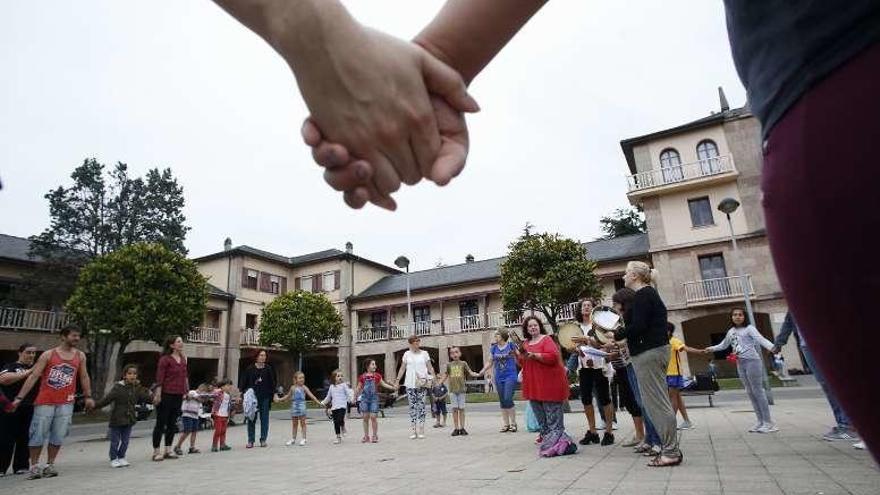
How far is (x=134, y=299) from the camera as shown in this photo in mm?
22156

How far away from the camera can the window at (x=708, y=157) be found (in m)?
26.0

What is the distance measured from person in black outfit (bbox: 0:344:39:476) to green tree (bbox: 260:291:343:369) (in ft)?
77.2

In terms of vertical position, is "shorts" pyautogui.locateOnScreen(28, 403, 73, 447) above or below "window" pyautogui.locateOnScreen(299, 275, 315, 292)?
below

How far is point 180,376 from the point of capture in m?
9.41

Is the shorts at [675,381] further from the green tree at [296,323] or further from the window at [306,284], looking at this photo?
the window at [306,284]

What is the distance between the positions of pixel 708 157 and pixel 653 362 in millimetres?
25124

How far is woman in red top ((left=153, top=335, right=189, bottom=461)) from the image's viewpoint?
30.0 feet

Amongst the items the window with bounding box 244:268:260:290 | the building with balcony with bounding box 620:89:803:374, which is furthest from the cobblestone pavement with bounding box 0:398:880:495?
the window with bounding box 244:268:260:290

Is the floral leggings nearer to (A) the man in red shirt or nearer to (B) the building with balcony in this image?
(A) the man in red shirt

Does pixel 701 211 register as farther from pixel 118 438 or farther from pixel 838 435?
pixel 118 438

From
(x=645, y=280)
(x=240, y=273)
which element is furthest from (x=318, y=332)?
(x=645, y=280)

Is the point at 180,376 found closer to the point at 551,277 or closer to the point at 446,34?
the point at 446,34

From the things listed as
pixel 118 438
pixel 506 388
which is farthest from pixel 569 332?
pixel 118 438

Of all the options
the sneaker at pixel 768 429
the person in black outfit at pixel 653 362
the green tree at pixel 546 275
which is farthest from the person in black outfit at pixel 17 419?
the green tree at pixel 546 275
